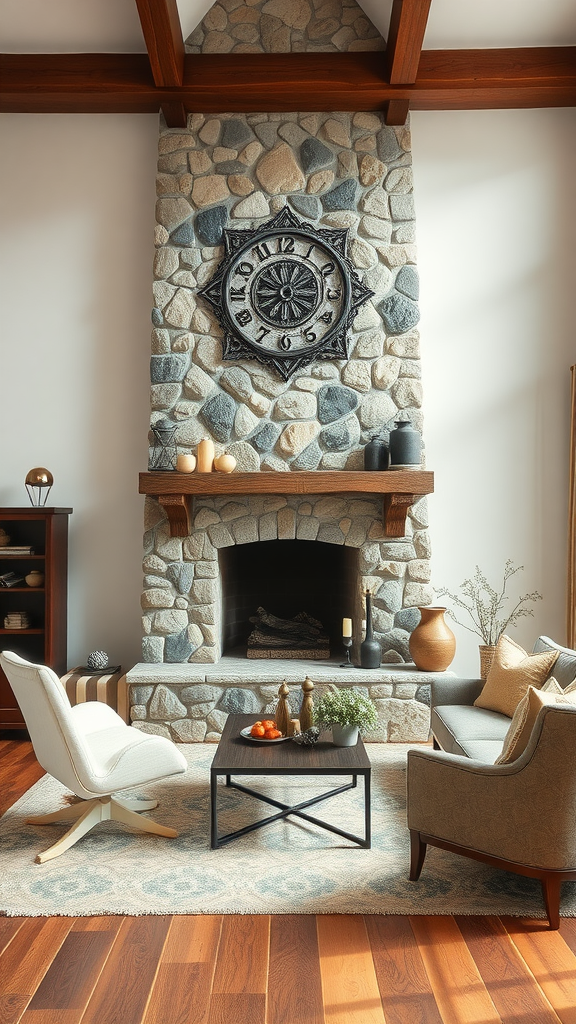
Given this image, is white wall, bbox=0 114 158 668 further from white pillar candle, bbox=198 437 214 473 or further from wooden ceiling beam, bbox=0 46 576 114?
white pillar candle, bbox=198 437 214 473

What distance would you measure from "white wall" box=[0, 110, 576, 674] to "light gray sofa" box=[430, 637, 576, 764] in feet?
3.73

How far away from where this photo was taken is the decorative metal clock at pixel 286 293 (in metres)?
5.11

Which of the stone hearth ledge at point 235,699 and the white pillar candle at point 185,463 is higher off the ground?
the white pillar candle at point 185,463

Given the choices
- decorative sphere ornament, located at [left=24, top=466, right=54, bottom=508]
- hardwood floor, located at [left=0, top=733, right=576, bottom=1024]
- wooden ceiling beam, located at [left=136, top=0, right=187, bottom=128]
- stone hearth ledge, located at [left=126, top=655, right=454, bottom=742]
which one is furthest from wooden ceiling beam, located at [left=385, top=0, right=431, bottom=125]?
hardwood floor, located at [left=0, top=733, right=576, bottom=1024]

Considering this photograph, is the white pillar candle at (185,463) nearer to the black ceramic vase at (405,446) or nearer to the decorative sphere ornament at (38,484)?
the decorative sphere ornament at (38,484)

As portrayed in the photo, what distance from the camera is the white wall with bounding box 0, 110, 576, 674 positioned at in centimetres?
541

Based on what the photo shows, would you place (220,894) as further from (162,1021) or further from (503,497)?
(503,497)

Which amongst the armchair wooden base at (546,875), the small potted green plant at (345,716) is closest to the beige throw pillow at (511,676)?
the small potted green plant at (345,716)

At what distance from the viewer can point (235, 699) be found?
481 cm

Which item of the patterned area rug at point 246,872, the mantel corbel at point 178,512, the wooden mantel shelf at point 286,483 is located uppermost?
the wooden mantel shelf at point 286,483

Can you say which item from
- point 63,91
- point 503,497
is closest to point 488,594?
point 503,497

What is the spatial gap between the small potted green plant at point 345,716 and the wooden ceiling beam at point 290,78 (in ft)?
12.1

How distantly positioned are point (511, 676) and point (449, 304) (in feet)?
8.66

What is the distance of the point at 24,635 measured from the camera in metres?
5.37
